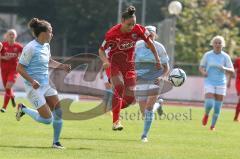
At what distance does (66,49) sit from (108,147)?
35577 millimetres

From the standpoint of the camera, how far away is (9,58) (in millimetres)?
21016

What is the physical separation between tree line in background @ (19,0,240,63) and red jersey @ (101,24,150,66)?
3117 cm

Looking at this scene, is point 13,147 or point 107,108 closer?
point 13,147

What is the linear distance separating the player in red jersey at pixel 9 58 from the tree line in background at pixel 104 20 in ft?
79.2

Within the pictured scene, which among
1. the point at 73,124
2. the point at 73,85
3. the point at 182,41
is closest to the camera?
the point at 73,124

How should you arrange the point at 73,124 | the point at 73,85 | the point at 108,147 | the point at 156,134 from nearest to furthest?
the point at 108,147 → the point at 156,134 → the point at 73,124 → the point at 73,85

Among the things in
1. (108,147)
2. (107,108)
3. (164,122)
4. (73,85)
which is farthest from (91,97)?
(108,147)

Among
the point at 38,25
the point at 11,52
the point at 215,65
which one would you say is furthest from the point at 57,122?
the point at 11,52

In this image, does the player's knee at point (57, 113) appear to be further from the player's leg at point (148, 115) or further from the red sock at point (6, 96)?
the red sock at point (6, 96)

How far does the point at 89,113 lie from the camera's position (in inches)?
859

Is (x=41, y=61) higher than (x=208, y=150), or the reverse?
(x=41, y=61)

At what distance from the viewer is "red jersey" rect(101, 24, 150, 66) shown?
1336 centimetres

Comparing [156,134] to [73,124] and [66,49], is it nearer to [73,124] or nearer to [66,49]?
[73,124]

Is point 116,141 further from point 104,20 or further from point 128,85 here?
point 104,20
